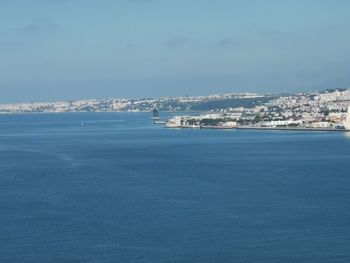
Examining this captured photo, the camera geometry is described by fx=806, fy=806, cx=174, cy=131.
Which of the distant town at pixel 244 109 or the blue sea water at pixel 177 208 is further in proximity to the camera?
the distant town at pixel 244 109

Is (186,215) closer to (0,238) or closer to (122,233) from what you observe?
(122,233)

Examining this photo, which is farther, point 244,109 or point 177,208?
point 244,109

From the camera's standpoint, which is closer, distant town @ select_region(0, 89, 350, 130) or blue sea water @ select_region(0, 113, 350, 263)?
blue sea water @ select_region(0, 113, 350, 263)

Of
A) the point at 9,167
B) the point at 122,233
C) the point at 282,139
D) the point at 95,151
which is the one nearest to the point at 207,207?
the point at 122,233
